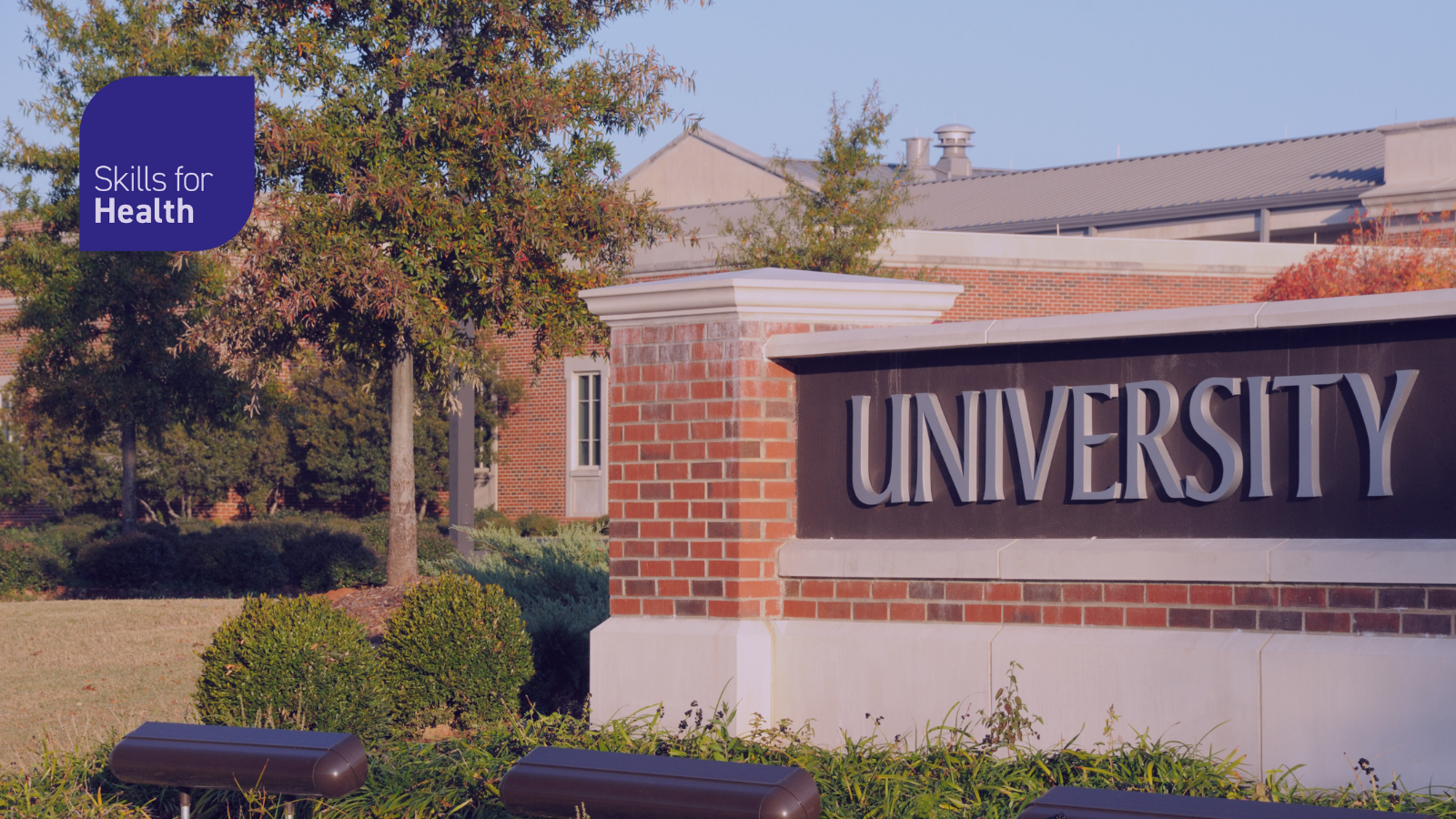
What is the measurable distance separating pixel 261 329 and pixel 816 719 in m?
10.8

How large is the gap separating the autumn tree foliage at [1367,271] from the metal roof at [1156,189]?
7529 mm

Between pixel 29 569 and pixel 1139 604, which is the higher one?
pixel 1139 604

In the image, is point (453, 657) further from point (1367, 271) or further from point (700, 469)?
point (1367, 271)

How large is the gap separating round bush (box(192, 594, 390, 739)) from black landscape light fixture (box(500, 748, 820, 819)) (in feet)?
9.54

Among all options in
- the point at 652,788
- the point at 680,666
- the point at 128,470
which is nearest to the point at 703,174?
the point at 128,470

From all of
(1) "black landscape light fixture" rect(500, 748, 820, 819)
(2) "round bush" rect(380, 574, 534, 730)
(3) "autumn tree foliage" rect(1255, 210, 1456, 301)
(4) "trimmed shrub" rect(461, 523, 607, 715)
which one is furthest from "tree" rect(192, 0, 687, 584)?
(3) "autumn tree foliage" rect(1255, 210, 1456, 301)

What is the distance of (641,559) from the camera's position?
263 inches

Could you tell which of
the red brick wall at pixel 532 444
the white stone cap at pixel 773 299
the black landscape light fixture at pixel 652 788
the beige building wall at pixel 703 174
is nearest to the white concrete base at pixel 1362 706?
the black landscape light fixture at pixel 652 788

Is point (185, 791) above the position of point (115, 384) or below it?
below

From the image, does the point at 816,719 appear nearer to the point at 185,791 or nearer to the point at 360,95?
the point at 185,791

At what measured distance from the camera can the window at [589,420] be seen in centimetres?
2959

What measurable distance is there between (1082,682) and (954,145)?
5088 centimetres

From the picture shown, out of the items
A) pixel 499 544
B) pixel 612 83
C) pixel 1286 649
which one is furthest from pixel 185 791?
pixel 612 83

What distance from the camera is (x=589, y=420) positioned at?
98.2 ft
